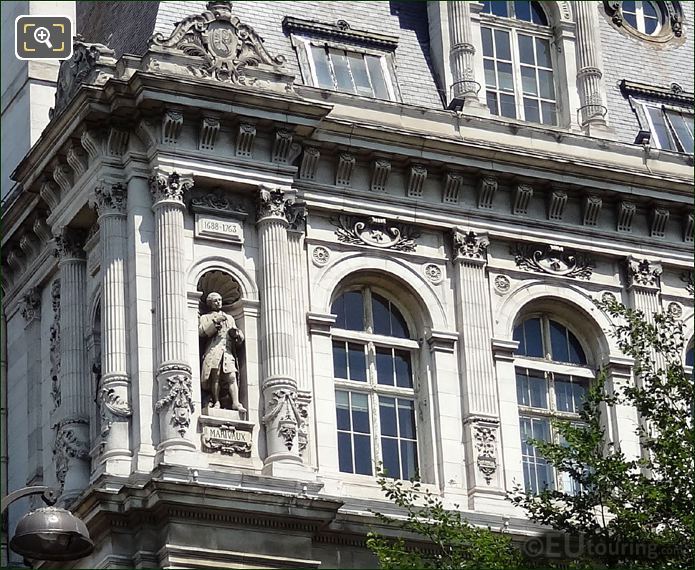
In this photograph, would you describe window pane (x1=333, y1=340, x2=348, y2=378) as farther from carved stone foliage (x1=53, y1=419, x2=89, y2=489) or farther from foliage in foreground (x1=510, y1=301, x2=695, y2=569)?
foliage in foreground (x1=510, y1=301, x2=695, y2=569)

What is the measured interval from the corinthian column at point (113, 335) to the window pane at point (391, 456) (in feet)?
18.4

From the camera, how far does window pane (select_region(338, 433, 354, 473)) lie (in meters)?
53.6

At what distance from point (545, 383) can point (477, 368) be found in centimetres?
204

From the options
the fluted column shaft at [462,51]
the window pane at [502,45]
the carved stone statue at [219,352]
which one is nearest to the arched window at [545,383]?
the fluted column shaft at [462,51]

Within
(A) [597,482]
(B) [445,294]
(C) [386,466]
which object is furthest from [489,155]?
(A) [597,482]

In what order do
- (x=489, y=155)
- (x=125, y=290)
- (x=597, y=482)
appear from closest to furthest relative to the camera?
(x=597, y=482) < (x=125, y=290) < (x=489, y=155)

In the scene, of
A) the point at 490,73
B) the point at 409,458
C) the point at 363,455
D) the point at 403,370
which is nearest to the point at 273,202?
the point at 403,370

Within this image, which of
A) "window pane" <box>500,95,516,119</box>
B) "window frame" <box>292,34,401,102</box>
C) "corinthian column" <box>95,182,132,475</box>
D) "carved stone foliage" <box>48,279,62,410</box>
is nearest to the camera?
"corinthian column" <box>95,182,132,475</box>

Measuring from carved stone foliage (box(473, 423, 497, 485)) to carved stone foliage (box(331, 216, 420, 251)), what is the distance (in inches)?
159

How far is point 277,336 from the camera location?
52.8 m

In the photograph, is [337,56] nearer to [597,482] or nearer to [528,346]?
[528,346]

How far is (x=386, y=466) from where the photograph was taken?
2133 inches

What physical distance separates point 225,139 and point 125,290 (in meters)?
3.66

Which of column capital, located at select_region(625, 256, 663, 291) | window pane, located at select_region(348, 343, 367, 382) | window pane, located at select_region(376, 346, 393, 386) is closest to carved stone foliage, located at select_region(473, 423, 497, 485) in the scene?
window pane, located at select_region(376, 346, 393, 386)
